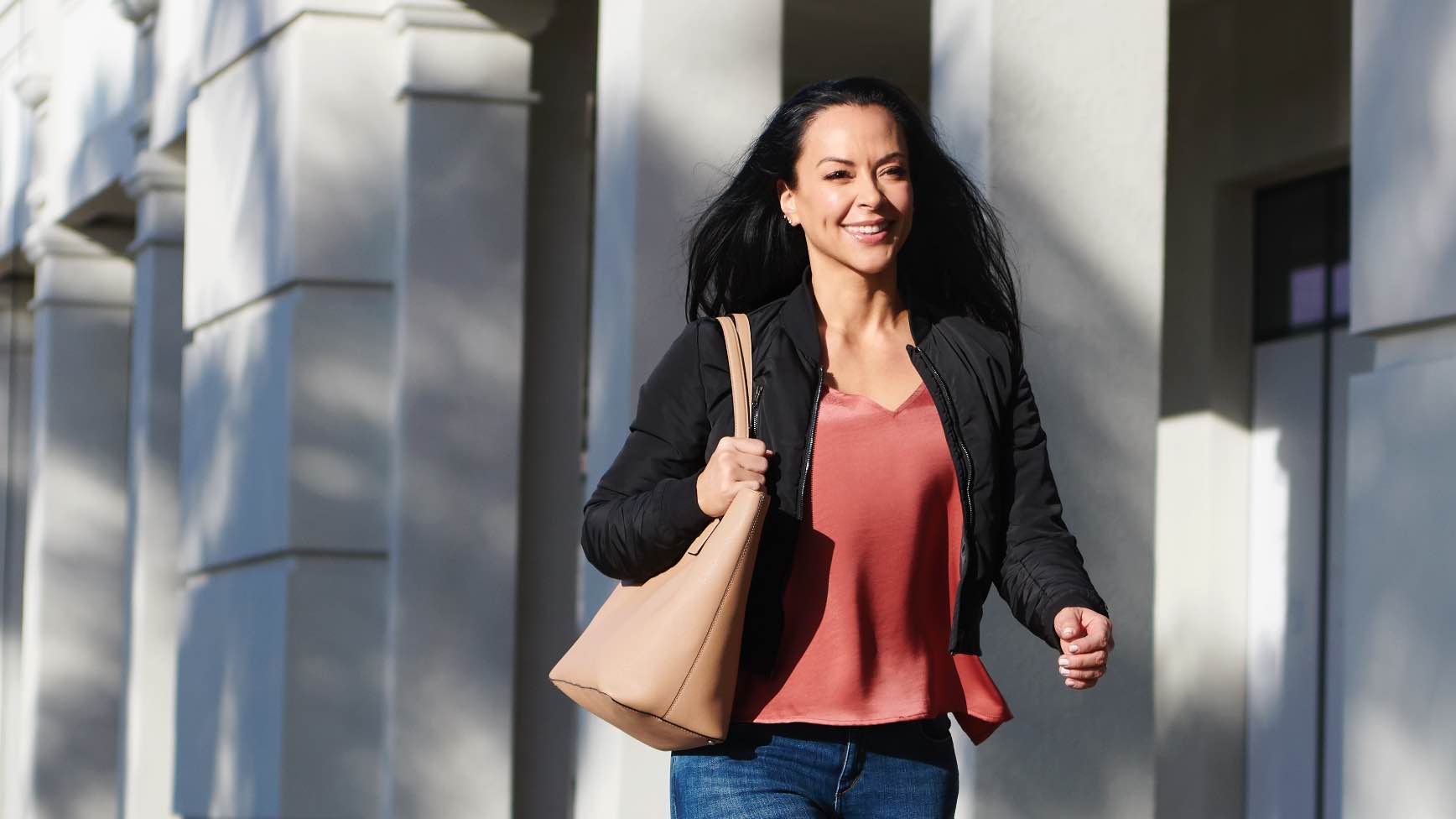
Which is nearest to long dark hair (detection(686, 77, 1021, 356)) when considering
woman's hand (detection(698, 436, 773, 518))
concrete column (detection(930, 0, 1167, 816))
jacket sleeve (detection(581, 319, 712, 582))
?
jacket sleeve (detection(581, 319, 712, 582))

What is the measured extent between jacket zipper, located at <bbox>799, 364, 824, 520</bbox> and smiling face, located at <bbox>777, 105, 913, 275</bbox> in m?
0.18

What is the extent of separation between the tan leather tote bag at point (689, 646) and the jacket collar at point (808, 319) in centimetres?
18

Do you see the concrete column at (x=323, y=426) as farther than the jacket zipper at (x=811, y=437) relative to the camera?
Yes

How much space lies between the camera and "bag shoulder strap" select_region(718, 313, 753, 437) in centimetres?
318

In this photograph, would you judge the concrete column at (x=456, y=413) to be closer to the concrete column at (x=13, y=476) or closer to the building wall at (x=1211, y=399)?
the building wall at (x=1211, y=399)

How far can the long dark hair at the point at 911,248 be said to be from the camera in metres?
3.46

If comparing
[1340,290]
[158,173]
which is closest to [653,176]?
[1340,290]

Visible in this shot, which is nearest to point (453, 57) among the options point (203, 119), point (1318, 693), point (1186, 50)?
point (203, 119)

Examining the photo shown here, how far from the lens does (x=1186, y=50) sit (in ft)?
29.6

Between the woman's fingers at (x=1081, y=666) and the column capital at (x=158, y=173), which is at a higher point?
the column capital at (x=158, y=173)

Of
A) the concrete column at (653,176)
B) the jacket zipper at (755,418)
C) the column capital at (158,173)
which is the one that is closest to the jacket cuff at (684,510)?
the jacket zipper at (755,418)

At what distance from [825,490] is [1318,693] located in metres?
5.57

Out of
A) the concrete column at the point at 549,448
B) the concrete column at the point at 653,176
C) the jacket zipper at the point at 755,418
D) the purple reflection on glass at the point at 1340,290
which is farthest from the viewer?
the purple reflection on glass at the point at 1340,290

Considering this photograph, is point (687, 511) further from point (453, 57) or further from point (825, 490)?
point (453, 57)
